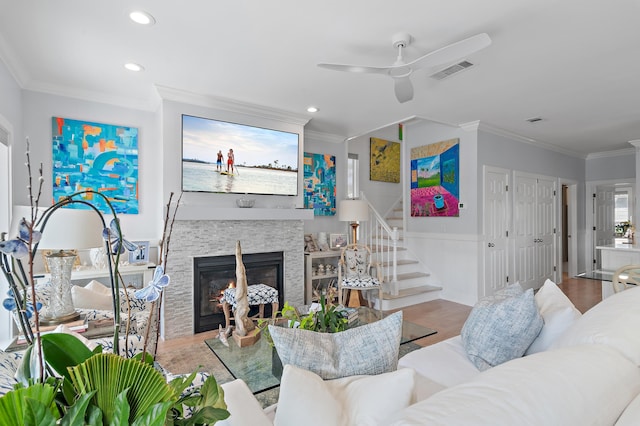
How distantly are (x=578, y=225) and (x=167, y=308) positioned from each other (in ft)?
25.2

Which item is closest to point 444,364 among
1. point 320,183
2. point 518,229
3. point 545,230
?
point 320,183

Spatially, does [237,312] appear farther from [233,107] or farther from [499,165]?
[499,165]

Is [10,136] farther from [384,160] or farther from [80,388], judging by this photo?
[384,160]

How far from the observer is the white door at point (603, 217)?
22.1 ft

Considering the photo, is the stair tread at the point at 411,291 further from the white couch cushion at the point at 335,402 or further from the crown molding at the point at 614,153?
the crown molding at the point at 614,153

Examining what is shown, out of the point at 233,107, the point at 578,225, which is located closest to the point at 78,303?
the point at 233,107

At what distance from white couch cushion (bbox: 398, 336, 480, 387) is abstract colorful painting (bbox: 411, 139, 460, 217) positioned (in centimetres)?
332

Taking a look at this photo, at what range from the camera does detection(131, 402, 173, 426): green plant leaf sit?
45 centimetres

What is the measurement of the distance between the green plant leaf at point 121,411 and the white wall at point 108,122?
3.34m

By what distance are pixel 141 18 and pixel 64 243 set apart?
1.51m

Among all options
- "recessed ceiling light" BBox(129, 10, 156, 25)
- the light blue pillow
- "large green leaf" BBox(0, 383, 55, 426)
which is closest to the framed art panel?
"recessed ceiling light" BBox(129, 10, 156, 25)

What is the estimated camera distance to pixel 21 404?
43 centimetres

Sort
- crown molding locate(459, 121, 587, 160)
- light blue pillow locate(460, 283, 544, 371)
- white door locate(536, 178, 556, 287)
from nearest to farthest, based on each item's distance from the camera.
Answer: light blue pillow locate(460, 283, 544, 371)
crown molding locate(459, 121, 587, 160)
white door locate(536, 178, 556, 287)

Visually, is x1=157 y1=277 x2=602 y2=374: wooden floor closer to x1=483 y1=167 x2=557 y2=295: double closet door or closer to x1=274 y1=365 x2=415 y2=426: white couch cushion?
x1=483 y1=167 x2=557 y2=295: double closet door
